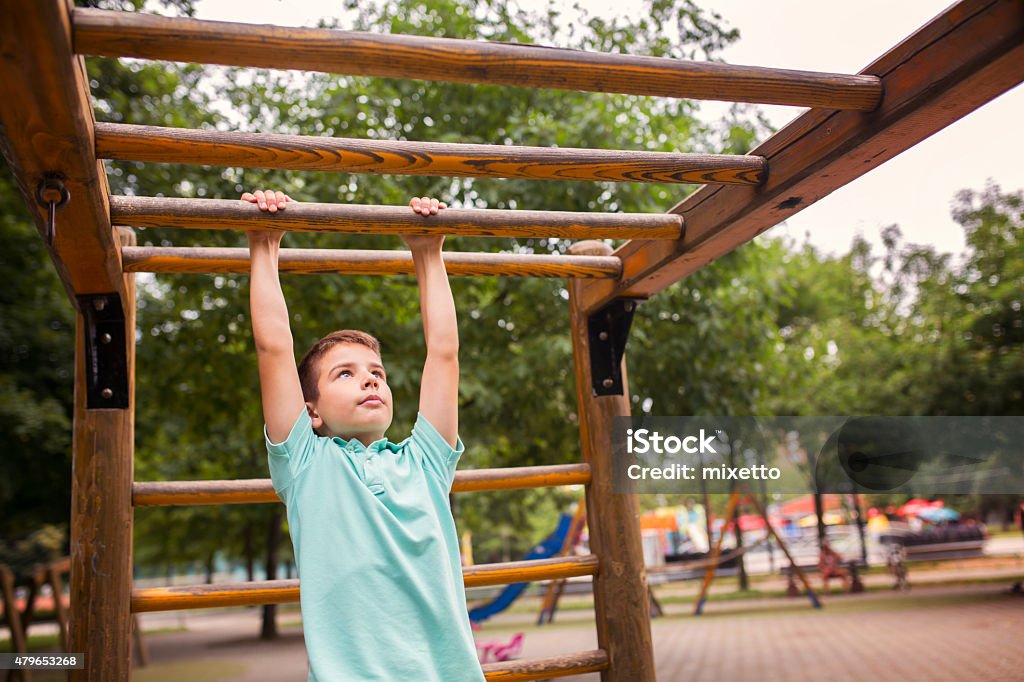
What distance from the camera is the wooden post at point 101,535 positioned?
237 cm

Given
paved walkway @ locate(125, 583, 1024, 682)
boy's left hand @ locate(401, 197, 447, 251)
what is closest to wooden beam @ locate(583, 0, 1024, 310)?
boy's left hand @ locate(401, 197, 447, 251)

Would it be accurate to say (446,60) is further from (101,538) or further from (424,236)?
(101,538)

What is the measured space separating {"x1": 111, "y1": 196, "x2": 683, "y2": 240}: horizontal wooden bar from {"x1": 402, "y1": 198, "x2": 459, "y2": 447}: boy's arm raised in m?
0.16

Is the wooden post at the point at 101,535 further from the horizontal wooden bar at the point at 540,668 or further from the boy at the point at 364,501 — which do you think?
the horizontal wooden bar at the point at 540,668

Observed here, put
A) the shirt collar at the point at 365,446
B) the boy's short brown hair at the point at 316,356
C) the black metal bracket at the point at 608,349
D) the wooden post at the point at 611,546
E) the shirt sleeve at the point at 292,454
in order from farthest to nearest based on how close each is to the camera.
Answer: the black metal bracket at the point at 608,349 → the wooden post at the point at 611,546 → the boy's short brown hair at the point at 316,356 → the shirt collar at the point at 365,446 → the shirt sleeve at the point at 292,454

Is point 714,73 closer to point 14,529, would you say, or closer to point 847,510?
point 847,510

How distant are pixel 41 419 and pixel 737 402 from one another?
6483 mm

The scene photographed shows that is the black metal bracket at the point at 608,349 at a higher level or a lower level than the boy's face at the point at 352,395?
higher

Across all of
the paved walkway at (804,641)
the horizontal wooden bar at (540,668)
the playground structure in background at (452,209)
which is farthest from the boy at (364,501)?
the paved walkway at (804,641)

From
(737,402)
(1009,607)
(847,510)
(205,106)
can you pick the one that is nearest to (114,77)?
(205,106)

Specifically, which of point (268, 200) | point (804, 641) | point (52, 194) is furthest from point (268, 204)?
point (804, 641)

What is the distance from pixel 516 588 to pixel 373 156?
629 cm

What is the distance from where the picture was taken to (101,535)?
2.42m

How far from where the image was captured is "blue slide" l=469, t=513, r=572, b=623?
741 centimetres
